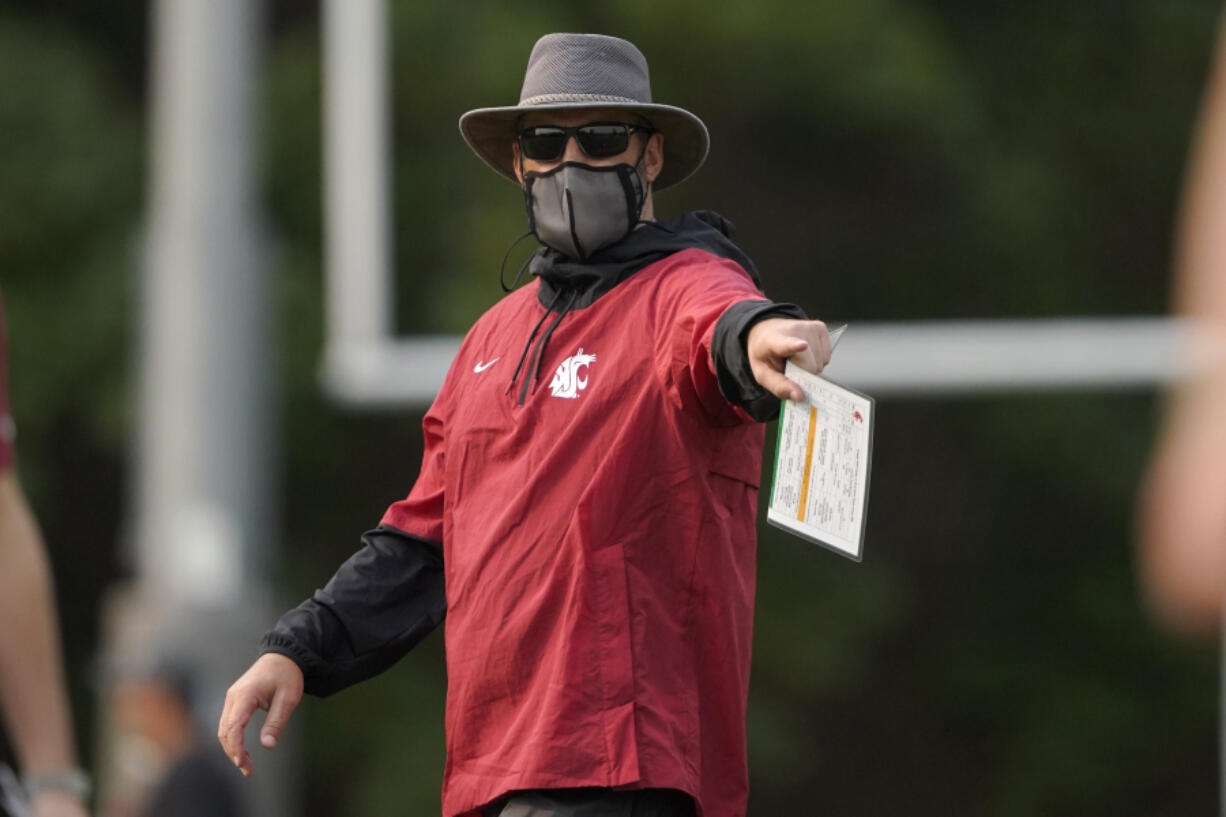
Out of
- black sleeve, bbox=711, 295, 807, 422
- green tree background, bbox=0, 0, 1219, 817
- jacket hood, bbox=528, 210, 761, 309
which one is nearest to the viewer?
black sleeve, bbox=711, 295, 807, 422

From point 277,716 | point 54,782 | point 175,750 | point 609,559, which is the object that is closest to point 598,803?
point 609,559

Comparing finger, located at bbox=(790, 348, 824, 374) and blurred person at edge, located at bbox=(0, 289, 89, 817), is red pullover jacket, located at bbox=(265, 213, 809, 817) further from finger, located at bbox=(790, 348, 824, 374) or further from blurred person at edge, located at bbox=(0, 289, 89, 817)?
blurred person at edge, located at bbox=(0, 289, 89, 817)

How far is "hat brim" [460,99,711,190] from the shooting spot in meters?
3.17

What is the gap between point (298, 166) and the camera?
15703mm

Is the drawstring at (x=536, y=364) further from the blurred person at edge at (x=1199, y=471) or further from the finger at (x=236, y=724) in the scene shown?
the blurred person at edge at (x=1199, y=471)

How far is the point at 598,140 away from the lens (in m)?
3.20

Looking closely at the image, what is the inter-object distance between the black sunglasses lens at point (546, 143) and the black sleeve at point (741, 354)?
0.52m

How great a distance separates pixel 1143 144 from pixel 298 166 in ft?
23.0

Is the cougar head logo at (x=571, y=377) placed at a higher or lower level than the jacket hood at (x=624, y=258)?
lower

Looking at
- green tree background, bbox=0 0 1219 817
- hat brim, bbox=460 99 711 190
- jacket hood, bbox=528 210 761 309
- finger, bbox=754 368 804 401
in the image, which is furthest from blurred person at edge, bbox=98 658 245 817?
green tree background, bbox=0 0 1219 817

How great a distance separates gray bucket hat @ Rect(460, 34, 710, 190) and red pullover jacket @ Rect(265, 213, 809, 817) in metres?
0.24

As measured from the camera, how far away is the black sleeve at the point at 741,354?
276cm

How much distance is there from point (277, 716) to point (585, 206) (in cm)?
88

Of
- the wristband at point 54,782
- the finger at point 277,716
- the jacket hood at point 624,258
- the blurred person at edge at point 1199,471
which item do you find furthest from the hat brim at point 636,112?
the blurred person at edge at point 1199,471
